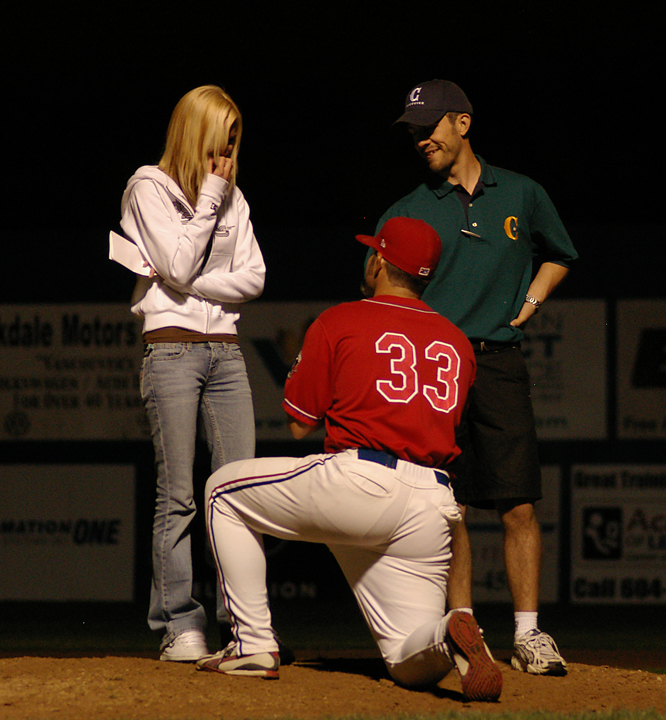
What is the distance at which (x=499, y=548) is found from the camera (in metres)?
6.31

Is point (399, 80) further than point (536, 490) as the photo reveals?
Yes

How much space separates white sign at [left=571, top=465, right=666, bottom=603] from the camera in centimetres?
627

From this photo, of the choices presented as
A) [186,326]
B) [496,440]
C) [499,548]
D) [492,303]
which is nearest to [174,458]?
[186,326]

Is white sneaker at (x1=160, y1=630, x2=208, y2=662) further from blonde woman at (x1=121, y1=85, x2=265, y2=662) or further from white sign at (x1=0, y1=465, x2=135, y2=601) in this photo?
white sign at (x1=0, y1=465, x2=135, y2=601)

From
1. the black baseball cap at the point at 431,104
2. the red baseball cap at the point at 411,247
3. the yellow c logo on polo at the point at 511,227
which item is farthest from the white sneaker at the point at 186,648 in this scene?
the black baseball cap at the point at 431,104

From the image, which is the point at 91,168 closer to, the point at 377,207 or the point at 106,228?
the point at 106,228

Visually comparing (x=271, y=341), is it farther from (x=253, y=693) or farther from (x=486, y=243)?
(x=253, y=693)

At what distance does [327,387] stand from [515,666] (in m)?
1.28

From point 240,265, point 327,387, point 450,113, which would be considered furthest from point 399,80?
point 327,387

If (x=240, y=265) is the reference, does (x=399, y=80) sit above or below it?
above

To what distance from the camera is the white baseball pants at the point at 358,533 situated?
110 inches

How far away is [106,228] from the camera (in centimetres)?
684

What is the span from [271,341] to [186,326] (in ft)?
11.4

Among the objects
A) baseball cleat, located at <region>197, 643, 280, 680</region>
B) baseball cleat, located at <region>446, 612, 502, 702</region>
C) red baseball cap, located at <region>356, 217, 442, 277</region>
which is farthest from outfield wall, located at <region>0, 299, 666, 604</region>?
baseball cleat, located at <region>446, 612, 502, 702</region>
